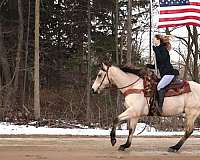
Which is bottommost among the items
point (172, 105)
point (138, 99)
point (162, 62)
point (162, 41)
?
point (172, 105)

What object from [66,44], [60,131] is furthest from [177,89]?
[66,44]

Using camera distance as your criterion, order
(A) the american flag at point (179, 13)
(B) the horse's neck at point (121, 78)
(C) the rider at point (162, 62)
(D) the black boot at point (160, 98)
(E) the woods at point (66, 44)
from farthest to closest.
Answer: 1. (E) the woods at point (66, 44)
2. (A) the american flag at point (179, 13)
3. (B) the horse's neck at point (121, 78)
4. (C) the rider at point (162, 62)
5. (D) the black boot at point (160, 98)

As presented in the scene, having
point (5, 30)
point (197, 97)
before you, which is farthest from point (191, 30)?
point (197, 97)

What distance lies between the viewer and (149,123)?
25344 mm

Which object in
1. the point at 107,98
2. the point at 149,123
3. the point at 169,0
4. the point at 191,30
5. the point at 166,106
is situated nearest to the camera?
the point at 166,106

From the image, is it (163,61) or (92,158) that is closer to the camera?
Result: (92,158)

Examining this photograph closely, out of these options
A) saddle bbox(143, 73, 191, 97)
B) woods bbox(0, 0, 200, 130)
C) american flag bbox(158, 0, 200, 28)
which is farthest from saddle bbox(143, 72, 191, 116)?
woods bbox(0, 0, 200, 130)

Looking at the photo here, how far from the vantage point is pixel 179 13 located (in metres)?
17.8

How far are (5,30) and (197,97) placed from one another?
30.1 meters

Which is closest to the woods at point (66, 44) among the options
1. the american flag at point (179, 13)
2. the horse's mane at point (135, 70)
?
the american flag at point (179, 13)

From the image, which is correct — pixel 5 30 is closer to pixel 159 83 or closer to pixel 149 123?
pixel 149 123

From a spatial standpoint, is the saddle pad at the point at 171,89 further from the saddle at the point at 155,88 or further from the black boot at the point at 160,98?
the black boot at the point at 160,98

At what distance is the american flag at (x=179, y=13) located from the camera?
17.5 meters

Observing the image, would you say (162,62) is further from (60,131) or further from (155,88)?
(60,131)
